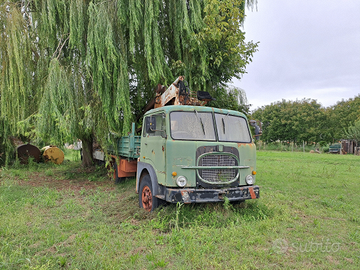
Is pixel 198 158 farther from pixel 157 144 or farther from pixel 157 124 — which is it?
pixel 157 124

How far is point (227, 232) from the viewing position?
4258 mm

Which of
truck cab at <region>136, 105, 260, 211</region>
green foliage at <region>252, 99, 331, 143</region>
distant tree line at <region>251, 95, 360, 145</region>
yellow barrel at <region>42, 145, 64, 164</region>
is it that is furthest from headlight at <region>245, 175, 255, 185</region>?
green foliage at <region>252, 99, 331, 143</region>

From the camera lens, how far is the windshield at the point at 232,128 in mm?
5172

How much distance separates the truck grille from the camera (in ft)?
15.6

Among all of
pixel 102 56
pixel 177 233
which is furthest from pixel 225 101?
pixel 177 233

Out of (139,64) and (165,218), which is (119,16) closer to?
(139,64)

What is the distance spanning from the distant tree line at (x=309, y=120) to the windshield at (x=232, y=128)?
35.5 meters

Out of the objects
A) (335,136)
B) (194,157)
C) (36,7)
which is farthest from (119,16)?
(335,136)

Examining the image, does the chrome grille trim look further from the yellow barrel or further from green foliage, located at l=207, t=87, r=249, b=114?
the yellow barrel

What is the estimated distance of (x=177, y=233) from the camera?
4168 millimetres

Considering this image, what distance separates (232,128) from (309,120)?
39.0 m

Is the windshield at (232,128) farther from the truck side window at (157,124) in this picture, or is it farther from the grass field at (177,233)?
the grass field at (177,233)

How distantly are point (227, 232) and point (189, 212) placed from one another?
0.91 meters

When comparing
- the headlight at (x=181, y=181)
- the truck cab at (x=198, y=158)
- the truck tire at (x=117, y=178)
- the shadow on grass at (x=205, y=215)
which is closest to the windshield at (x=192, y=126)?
the truck cab at (x=198, y=158)
